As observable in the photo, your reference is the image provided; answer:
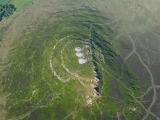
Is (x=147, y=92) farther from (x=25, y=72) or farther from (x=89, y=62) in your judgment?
(x=25, y=72)

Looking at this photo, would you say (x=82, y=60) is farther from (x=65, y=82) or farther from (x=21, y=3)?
(x=21, y=3)

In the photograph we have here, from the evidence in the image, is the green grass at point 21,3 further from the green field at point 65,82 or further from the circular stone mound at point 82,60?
the circular stone mound at point 82,60

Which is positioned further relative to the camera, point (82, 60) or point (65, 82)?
point (82, 60)

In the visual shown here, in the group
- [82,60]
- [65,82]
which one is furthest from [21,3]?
[65,82]

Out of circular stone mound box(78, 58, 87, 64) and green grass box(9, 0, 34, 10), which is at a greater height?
green grass box(9, 0, 34, 10)

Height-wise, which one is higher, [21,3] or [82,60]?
[21,3]

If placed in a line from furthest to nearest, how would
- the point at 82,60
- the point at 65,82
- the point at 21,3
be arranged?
the point at 21,3 < the point at 82,60 < the point at 65,82

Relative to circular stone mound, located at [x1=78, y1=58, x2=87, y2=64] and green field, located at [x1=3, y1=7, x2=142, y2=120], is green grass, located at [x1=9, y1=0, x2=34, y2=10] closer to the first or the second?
green field, located at [x1=3, y1=7, x2=142, y2=120]

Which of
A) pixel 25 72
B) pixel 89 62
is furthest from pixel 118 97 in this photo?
pixel 25 72

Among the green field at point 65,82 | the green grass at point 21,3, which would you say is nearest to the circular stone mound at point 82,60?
the green field at point 65,82

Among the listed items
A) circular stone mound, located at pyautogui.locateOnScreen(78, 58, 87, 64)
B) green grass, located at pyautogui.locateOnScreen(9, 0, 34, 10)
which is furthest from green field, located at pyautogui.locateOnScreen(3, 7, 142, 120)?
green grass, located at pyautogui.locateOnScreen(9, 0, 34, 10)
